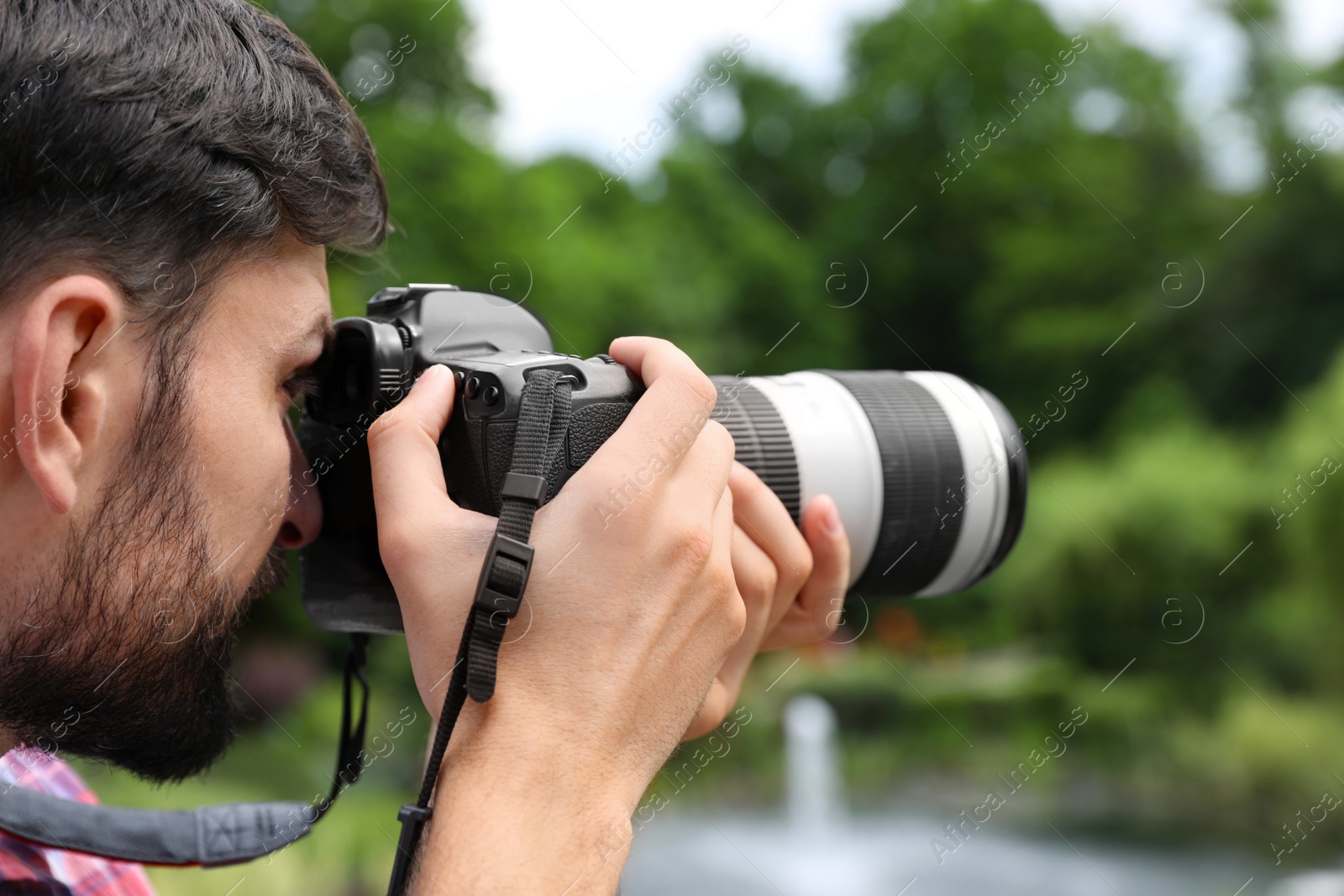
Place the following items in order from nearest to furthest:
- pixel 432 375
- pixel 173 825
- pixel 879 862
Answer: pixel 432 375, pixel 173 825, pixel 879 862

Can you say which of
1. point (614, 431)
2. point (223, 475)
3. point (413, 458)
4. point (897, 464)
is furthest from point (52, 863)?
point (897, 464)

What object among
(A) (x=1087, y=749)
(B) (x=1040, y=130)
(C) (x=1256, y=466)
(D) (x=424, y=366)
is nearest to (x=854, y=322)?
(B) (x=1040, y=130)

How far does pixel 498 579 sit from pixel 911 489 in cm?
67

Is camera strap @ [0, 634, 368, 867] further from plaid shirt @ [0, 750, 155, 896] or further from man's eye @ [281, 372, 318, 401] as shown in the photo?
man's eye @ [281, 372, 318, 401]

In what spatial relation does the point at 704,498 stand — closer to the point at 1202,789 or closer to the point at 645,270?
the point at 1202,789

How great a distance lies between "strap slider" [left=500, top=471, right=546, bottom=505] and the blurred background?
0.40 metres

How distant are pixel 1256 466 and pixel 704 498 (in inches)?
367

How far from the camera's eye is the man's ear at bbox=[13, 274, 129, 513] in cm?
75

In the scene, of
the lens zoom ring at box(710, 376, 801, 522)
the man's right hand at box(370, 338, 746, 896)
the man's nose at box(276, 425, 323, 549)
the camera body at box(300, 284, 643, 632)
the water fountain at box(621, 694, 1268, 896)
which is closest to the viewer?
the man's right hand at box(370, 338, 746, 896)

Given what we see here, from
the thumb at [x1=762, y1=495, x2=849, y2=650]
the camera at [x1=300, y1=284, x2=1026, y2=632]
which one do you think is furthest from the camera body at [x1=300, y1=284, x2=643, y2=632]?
the thumb at [x1=762, y1=495, x2=849, y2=650]

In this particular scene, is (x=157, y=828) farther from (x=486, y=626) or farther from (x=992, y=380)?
(x=992, y=380)

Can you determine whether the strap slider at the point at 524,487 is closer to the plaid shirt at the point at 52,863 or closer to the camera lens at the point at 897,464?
the camera lens at the point at 897,464

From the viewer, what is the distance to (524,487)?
797 mm

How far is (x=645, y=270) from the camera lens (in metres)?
12.0
